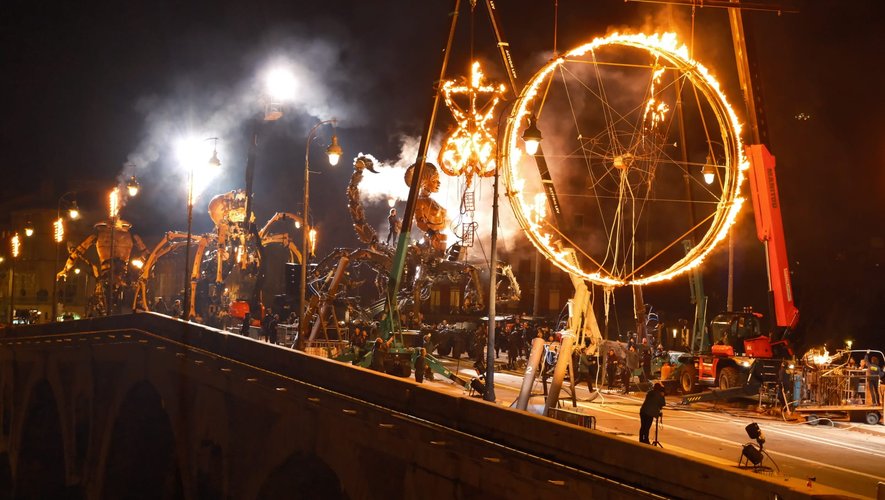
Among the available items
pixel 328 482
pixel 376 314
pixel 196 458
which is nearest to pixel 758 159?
pixel 328 482

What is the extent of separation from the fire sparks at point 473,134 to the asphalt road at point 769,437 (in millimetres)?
8969

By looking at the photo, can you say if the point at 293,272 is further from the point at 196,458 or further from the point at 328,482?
the point at 328,482


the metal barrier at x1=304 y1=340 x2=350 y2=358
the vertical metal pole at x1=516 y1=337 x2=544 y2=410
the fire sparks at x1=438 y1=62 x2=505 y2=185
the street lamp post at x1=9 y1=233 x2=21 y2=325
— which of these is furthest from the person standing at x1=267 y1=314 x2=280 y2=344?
the vertical metal pole at x1=516 y1=337 x2=544 y2=410

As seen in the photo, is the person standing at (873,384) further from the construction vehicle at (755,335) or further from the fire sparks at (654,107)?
the fire sparks at (654,107)

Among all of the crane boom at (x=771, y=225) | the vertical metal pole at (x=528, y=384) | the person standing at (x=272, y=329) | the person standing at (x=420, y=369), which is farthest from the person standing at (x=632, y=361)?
the person standing at (x=272, y=329)

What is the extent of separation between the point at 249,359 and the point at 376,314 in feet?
63.9

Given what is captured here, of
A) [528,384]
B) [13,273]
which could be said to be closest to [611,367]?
[528,384]

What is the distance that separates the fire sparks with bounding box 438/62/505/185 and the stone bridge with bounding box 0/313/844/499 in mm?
12395

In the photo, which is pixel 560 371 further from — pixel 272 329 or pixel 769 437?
pixel 272 329

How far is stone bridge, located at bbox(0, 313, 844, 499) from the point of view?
36.7 ft

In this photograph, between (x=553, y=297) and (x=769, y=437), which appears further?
(x=553, y=297)

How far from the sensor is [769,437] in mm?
21734

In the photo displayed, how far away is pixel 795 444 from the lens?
2075 cm

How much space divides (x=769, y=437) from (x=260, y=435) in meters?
12.9
